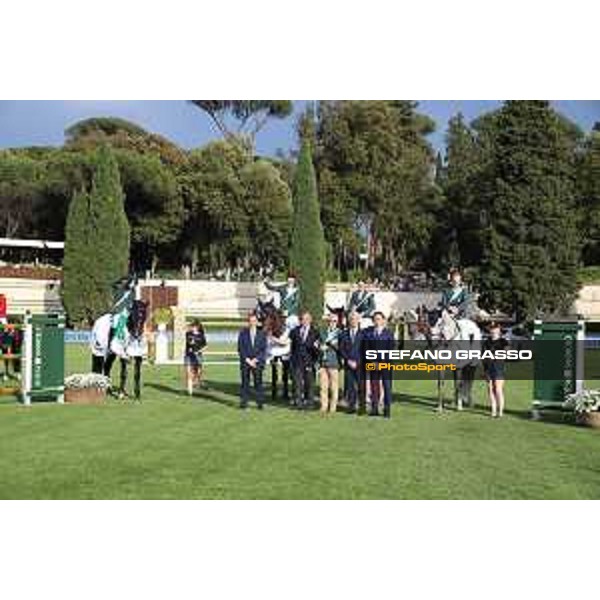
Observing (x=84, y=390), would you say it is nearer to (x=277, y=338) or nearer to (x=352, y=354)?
(x=277, y=338)

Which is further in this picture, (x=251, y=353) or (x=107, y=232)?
(x=107, y=232)

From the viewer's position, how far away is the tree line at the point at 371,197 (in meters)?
17.3

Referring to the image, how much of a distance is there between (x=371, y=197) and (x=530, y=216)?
514 centimetres

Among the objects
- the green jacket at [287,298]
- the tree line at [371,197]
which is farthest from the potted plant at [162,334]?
the green jacket at [287,298]

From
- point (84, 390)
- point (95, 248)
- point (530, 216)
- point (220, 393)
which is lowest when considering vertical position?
point (220, 393)

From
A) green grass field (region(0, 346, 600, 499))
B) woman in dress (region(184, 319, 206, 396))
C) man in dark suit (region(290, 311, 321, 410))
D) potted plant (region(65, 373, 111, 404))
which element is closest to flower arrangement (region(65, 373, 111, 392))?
potted plant (region(65, 373, 111, 404))

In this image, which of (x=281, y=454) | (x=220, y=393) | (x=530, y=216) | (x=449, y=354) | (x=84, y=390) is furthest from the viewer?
(x=530, y=216)

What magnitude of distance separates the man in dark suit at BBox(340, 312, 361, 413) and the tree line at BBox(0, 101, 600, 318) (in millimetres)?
4691

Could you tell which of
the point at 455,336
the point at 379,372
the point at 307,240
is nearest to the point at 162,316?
the point at 307,240

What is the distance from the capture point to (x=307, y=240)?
16828mm

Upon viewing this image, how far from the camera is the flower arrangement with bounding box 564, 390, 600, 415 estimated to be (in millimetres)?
10375
